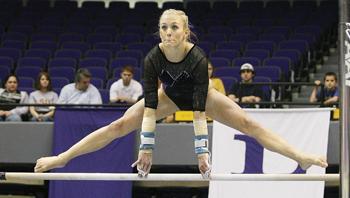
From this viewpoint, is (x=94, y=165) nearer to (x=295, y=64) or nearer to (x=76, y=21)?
(x=295, y=64)

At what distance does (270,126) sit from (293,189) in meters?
0.84

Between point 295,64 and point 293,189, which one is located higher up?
point 295,64

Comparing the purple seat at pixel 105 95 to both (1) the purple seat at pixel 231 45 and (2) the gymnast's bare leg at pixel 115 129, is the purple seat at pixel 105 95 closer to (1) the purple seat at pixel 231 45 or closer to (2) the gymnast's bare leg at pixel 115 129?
(1) the purple seat at pixel 231 45

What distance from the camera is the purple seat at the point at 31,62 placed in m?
12.0

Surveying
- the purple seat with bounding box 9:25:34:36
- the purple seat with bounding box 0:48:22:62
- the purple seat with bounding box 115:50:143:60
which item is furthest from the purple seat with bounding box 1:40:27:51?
the purple seat with bounding box 115:50:143:60

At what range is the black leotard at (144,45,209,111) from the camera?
484 cm

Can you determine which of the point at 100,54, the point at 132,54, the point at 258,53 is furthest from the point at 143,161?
the point at 100,54

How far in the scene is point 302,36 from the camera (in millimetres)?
12648

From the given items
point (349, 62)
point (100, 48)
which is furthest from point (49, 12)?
point (349, 62)

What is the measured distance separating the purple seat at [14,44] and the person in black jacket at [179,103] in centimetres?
828

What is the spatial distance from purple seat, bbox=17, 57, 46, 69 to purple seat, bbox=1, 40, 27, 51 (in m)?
0.87

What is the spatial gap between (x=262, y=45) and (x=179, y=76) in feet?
25.1

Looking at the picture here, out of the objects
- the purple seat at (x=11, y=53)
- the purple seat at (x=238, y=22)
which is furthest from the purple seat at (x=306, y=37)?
the purple seat at (x=11, y=53)

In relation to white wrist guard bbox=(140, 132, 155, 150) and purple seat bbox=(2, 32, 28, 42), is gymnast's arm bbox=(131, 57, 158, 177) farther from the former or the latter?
Result: purple seat bbox=(2, 32, 28, 42)
